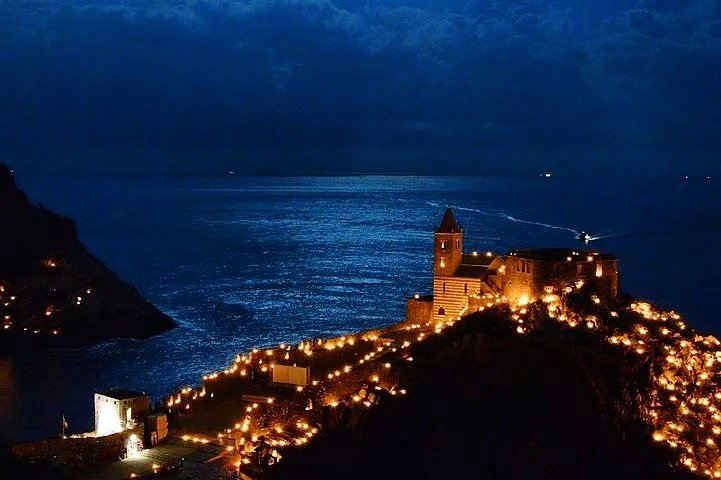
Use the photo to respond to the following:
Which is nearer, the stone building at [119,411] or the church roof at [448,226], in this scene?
the stone building at [119,411]

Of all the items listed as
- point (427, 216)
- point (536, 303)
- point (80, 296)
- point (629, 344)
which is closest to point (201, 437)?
point (536, 303)

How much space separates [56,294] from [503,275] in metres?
40.2

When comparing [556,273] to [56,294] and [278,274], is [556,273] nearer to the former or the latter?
[56,294]

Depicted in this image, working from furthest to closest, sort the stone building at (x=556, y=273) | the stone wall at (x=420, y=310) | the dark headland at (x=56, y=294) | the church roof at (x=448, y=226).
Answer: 1. the dark headland at (x=56, y=294)
2. the stone wall at (x=420, y=310)
3. the church roof at (x=448, y=226)
4. the stone building at (x=556, y=273)

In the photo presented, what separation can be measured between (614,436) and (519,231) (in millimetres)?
103013

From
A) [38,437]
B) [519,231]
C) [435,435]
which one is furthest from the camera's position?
[519,231]

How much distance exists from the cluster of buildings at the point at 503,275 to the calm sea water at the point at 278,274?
58.4 feet

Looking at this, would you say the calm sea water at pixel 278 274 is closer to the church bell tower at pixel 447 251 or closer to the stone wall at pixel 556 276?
the church bell tower at pixel 447 251

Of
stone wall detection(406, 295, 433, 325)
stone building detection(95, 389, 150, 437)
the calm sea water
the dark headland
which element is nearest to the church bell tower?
stone wall detection(406, 295, 433, 325)

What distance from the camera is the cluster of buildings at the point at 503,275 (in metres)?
38.0

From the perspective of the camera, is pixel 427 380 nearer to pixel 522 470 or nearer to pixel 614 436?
pixel 522 470

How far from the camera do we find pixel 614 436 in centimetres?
3341

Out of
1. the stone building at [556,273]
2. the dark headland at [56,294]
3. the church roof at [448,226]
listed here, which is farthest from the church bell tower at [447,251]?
the dark headland at [56,294]

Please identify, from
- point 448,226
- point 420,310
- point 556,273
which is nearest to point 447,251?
point 448,226
